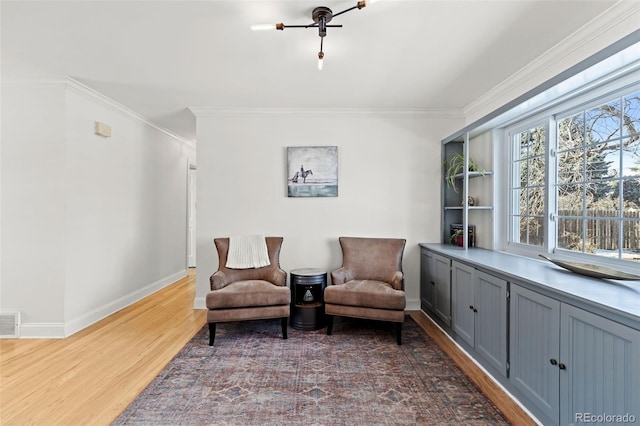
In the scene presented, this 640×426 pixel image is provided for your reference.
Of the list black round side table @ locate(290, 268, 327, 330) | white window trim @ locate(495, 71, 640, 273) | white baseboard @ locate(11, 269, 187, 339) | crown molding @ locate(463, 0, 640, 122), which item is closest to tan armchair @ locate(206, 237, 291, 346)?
black round side table @ locate(290, 268, 327, 330)

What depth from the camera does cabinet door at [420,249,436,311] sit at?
3.49 m

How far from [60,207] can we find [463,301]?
389 cm

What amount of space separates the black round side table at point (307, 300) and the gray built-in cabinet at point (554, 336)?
137 centimetres

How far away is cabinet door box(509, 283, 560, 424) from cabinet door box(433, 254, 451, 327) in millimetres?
956

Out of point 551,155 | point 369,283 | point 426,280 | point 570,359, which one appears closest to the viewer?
point 570,359

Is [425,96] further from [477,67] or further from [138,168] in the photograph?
[138,168]

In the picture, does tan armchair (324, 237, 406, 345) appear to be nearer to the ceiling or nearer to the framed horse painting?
the framed horse painting

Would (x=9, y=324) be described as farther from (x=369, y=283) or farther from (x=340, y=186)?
(x=340, y=186)

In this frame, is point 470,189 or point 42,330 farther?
point 470,189

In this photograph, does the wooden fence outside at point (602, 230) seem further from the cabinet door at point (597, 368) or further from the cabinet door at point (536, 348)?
the cabinet door at point (597, 368)

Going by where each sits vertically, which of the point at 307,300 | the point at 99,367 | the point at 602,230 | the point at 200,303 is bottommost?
the point at 99,367

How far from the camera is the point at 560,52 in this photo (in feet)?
7.54

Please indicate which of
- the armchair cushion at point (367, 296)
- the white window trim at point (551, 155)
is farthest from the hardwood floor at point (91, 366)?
the white window trim at point (551, 155)

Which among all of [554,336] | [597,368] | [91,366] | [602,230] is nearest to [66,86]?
[91,366]
